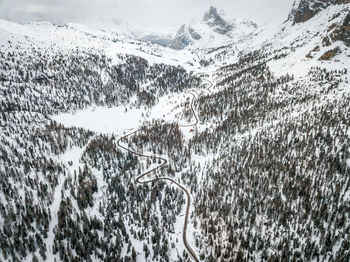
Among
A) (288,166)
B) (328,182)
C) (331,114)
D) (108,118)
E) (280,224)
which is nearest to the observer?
(280,224)

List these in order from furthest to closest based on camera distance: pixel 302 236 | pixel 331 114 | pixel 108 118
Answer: pixel 108 118 < pixel 331 114 < pixel 302 236

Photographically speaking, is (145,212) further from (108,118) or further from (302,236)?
(108,118)

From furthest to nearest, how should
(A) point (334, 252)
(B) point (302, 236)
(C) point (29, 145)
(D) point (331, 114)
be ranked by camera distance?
(C) point (29, 145), (D) point (331, 114), (B) point (302, 236), (A) point (334, 252)

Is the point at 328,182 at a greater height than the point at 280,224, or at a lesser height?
greater

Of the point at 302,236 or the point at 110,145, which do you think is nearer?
the point at 302,236

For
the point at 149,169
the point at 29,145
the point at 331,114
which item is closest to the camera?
the point at 331,114

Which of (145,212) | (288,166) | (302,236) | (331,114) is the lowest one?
(145,212)

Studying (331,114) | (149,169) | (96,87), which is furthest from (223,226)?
(96,87)

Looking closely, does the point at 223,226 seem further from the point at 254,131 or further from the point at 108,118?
the point at 108,118

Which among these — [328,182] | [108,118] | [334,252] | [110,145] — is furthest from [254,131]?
[108,118]
